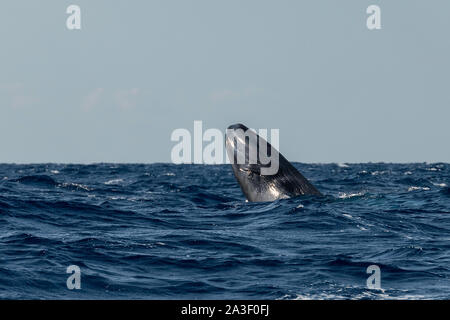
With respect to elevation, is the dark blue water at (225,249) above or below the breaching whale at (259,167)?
below

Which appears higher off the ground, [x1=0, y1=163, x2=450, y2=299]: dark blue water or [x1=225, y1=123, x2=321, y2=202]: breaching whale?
[x1=225, y1=123, x2=321, y2=202]: breaching whale

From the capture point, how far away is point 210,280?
A: 46.0ft

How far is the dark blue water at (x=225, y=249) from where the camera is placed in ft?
43.8

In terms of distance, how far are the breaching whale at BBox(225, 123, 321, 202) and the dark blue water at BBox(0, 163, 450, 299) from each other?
1.54 ft

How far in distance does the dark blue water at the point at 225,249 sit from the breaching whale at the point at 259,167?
47 centimetres

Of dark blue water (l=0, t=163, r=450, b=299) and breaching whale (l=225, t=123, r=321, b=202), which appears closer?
dark blue water (l=0, t=163, r=450, b=299)

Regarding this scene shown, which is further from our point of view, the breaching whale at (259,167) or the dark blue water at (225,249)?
the breaching whale at (259,167)

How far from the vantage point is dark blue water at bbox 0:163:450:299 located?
13.4 m

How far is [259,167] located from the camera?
70.9ft
